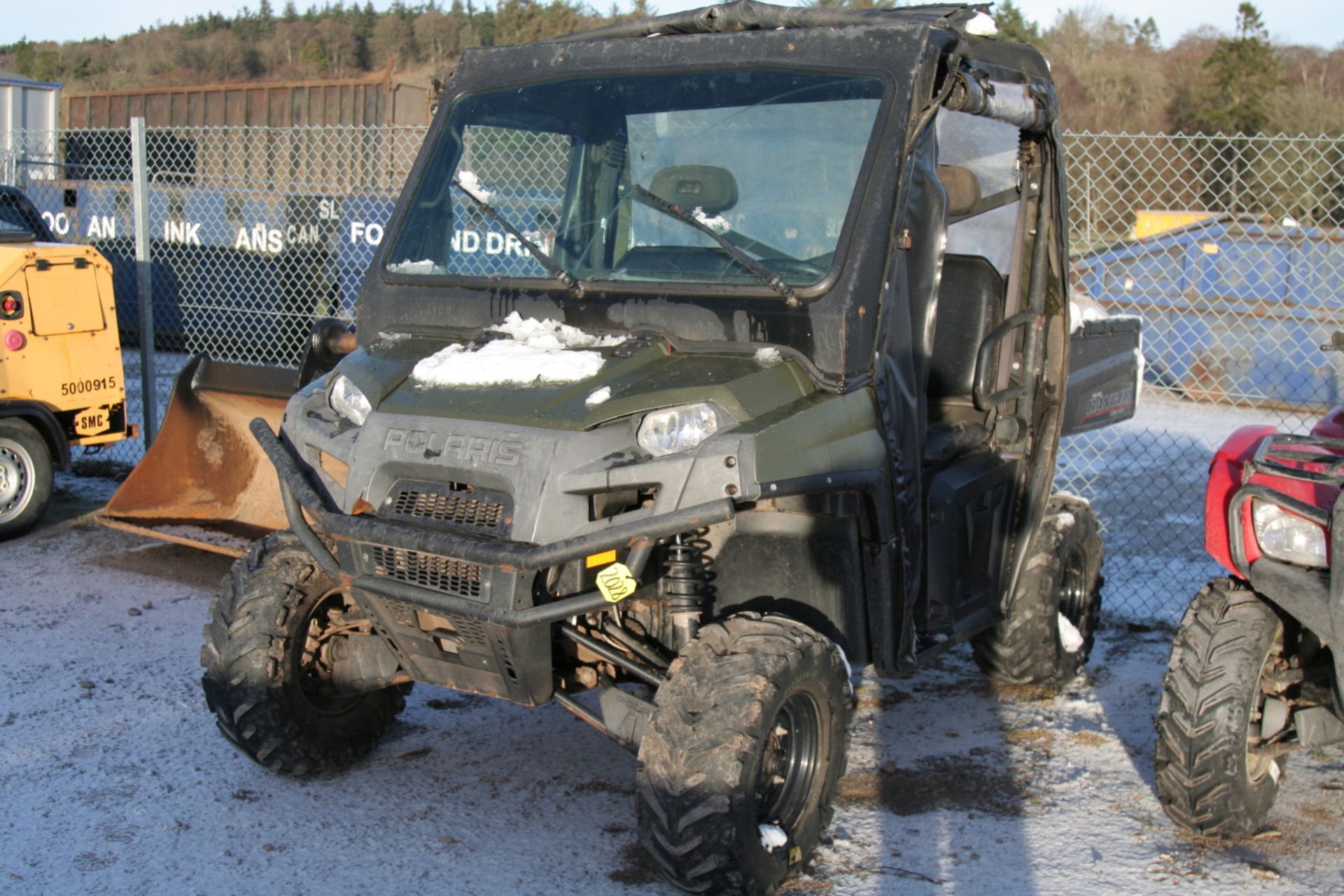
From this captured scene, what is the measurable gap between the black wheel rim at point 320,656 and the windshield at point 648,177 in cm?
110

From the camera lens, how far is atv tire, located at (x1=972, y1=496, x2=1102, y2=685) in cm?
496

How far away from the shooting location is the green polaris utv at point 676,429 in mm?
3182

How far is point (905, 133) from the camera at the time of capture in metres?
3.62

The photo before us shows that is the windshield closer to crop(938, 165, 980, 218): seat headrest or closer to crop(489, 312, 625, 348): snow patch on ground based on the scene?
crop(489, 312, 625, 348): snow patch on ground

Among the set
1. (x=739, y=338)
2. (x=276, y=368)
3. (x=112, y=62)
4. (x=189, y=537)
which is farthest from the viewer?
(x=112, y=62)

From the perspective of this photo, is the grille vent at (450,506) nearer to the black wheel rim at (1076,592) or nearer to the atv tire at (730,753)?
the atv tire at (730,753)

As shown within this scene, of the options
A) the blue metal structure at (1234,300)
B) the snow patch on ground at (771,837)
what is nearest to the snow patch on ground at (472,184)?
the snow patch on ground at (771,837)

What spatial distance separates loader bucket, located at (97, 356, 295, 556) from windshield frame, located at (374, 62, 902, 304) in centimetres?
242

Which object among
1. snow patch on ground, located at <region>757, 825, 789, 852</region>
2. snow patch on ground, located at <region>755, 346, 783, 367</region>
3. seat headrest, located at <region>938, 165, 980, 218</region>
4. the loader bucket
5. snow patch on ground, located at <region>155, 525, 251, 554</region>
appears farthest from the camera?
the loader bucket

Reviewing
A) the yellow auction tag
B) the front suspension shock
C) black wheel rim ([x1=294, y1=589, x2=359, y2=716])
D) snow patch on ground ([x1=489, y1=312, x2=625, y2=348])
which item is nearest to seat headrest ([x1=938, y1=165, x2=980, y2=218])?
snow patch on ground ([x1=489, y1=312, x2=625, y2=348])

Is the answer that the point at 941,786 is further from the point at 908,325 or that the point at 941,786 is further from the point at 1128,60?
the point at 1128,60

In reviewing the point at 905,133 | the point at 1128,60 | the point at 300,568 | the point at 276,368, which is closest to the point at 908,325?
the point at 905,133

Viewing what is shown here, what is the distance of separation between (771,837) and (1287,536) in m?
1.72

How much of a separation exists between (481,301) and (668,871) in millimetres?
1798
